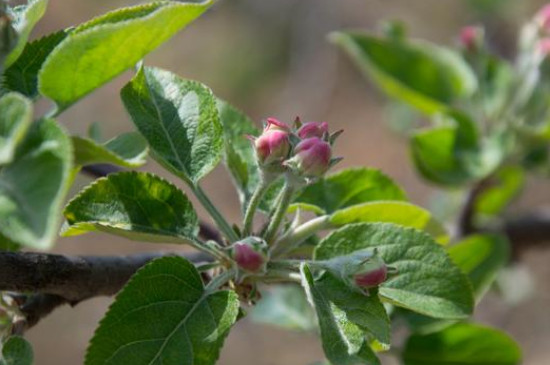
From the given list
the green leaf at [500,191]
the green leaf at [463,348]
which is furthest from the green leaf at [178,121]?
the green leaf at [500,191]

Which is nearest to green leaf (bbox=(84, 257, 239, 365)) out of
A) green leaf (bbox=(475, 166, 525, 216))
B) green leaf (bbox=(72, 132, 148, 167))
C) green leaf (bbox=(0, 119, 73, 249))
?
green leaf (bbox=(72, 132, 148, 167))

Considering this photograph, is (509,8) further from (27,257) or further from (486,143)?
(27,257)

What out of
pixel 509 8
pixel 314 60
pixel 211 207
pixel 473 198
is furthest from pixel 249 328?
pixel 211 207

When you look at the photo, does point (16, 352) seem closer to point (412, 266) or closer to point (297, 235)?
point (297, 235)

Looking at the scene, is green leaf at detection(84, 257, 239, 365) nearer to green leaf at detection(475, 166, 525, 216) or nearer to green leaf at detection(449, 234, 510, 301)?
green leaf at detection(449, 234, 510, 301)

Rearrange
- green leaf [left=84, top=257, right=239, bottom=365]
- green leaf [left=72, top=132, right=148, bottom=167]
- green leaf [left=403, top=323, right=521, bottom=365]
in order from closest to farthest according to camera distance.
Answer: green leaf [left=72, top=132, right=148, bottom=167] < green leaf [left=84, top=257, right=239, bottom=365] < green leaf [left=403, top=323, right=521, bottom=365]
